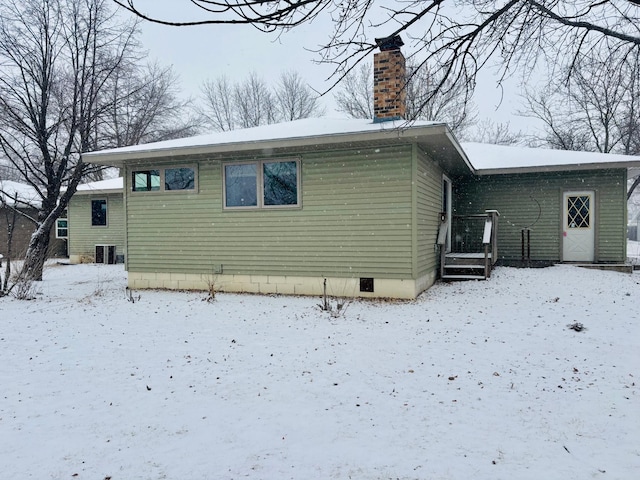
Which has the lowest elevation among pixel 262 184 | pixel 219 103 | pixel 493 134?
pixel 262 184

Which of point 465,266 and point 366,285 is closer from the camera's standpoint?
point 366,285

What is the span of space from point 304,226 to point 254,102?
2958 cm

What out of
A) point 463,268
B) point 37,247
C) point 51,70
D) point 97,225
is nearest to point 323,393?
point 463,268

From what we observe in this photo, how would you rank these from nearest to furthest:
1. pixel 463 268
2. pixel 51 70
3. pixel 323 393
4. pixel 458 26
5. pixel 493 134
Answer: pixel 323 393 < pixel 458 26 < pixel 463 268 < pixel 51 70 < pixel 493 134

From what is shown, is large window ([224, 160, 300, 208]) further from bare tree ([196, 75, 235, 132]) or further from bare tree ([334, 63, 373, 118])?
bare tree ([196, 75, 235, 132])

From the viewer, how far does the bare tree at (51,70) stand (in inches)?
428

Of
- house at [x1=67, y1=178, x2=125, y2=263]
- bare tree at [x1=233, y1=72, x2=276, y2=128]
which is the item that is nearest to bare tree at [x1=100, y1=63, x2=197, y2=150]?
house at [x1=67, y1=178, x2=125, y2=263]

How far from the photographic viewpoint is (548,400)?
359 cm

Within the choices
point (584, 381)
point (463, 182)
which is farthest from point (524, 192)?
point (584, 381)

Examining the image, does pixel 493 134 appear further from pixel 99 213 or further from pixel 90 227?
pixel 90 227

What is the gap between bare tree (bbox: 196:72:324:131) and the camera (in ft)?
110

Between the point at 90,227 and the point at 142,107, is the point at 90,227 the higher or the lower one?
the lower one

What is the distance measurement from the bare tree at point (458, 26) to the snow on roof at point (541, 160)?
20.1ft

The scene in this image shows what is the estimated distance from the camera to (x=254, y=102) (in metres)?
35.2
